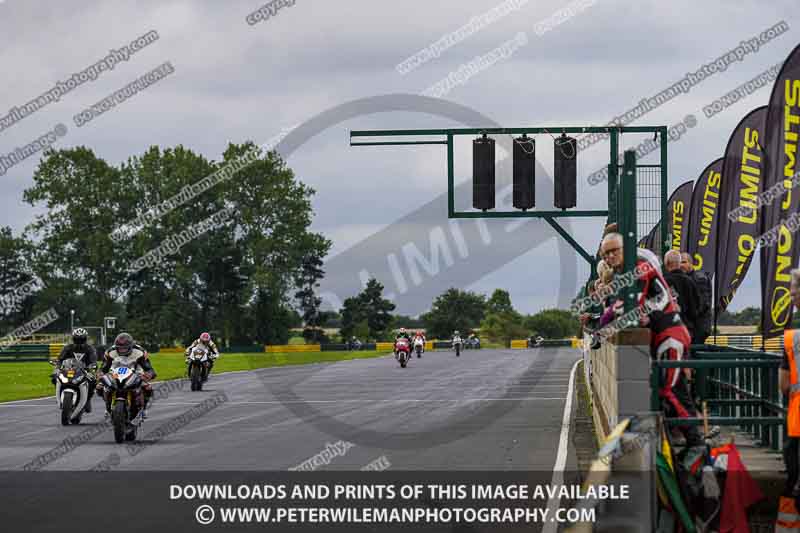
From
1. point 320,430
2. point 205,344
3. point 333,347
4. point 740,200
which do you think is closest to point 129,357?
point 320,430

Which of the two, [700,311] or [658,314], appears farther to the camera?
[700,311]

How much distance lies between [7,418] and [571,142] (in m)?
12.8

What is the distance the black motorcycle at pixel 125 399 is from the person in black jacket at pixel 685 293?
7.69 m

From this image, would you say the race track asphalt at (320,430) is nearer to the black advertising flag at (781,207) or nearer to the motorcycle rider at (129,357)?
the motorcycle rider at (129,357)

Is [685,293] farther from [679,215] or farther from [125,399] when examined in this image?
[679,215]

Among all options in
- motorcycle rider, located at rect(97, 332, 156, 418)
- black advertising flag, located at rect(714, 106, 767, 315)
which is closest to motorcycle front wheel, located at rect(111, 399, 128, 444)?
motorcycle rider, located at rect(97, 332, 156, 418)

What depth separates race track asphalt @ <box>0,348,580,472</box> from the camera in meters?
14.9

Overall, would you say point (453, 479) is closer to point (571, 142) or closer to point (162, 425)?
point (162, 425)

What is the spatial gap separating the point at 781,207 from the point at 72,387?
12451mm

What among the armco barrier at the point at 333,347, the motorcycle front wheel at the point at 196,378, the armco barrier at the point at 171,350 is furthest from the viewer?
the armco barrier at the point at 333,347

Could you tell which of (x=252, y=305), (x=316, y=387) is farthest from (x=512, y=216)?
(x=252, y=305)

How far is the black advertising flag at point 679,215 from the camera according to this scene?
27094 mm

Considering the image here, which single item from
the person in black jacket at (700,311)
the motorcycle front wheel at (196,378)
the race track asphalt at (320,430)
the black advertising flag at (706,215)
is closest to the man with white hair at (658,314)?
the race track asphalt at (320,430)

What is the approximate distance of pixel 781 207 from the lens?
1330cm
